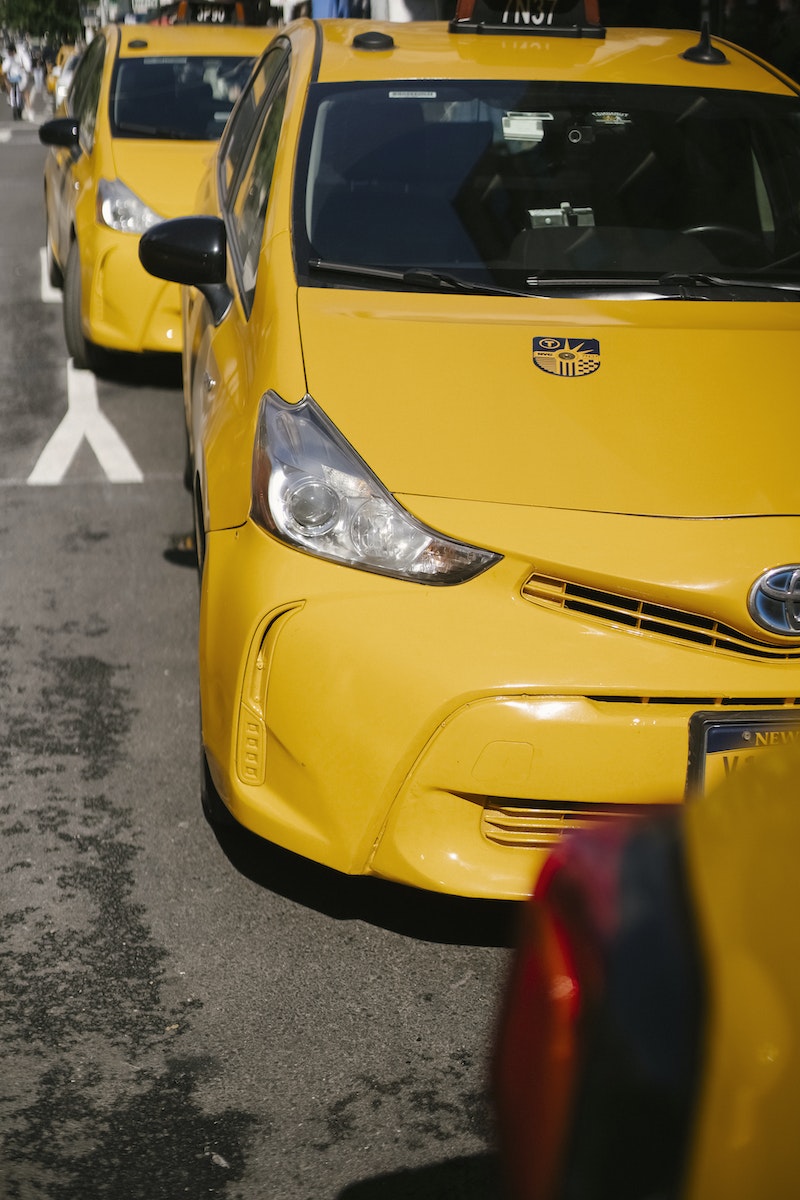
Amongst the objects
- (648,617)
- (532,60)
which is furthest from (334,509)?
(532,60)

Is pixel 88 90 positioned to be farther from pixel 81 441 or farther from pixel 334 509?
pixel 334 509

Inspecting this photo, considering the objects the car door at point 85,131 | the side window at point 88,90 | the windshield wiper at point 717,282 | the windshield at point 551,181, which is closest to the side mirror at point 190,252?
the windshield at point 551,181

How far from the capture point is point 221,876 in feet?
11.0

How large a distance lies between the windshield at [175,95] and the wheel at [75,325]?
2.26 feet

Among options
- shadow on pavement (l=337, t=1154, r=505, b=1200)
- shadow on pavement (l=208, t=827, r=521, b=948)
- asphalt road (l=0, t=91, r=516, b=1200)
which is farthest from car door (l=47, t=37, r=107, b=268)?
shadow on pavement (l=337, t=1154, r=505, b=1200)

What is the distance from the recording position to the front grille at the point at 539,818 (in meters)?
2.77

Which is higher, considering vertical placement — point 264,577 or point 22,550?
point 264,577

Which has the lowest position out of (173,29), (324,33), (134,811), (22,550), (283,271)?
(22,550)

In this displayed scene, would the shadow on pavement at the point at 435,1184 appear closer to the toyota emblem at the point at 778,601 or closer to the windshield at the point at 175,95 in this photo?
the toyota emblem at the point at 778,601

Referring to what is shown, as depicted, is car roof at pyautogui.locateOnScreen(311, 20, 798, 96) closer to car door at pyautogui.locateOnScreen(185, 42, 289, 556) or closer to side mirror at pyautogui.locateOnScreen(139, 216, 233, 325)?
car door at pyautogui.locateOnScreen(185, 42, 289, 556)

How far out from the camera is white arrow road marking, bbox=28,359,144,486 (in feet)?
20.8

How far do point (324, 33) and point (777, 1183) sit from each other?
4.00 m

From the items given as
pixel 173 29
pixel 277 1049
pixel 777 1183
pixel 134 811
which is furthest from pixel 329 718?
pixel 173 29

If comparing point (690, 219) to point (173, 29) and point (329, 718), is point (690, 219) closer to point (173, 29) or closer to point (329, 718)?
point (329, 718)
